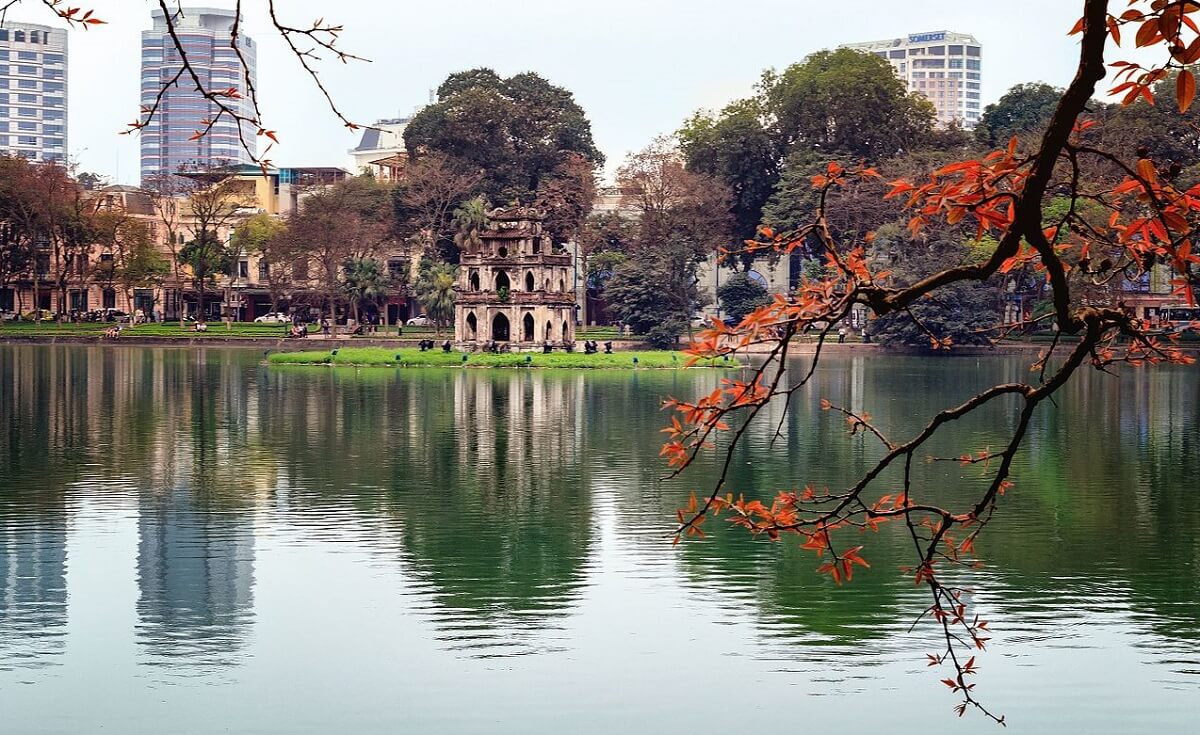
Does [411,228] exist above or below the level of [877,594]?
above

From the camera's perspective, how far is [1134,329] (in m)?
5.98

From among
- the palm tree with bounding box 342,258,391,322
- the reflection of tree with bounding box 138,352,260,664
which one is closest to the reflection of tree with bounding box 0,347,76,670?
the reflection of tree with bounding box 138,352,260,664

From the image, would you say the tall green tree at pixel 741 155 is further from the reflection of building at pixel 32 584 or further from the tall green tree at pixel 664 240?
the reflection of building at pixel 32 584

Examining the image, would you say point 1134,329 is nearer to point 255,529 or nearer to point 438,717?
point 438,717

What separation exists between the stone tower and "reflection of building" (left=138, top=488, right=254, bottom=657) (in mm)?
54435

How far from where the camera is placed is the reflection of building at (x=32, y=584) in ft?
58.0

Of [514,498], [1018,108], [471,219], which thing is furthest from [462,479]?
[1018,108]

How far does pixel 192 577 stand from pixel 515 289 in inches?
2424

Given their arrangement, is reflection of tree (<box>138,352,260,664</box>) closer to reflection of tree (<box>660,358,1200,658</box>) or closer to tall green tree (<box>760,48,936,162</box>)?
reflection of tree (<box>660,358,1200,658</box>)

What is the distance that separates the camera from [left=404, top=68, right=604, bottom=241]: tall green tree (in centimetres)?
10256

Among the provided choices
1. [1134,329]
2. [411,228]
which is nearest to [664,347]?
[411,228]

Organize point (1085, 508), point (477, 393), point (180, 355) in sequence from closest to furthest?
point (1085, 508), point (477, 393), point (180, 355)

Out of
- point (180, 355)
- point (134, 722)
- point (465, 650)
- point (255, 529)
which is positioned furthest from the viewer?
point (180, 355)

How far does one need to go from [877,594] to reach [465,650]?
19.6 ft
